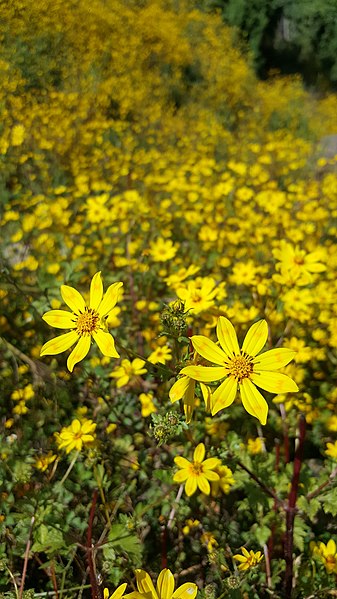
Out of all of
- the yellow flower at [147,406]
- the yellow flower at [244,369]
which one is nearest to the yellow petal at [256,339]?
the yellow flower at [244,369]

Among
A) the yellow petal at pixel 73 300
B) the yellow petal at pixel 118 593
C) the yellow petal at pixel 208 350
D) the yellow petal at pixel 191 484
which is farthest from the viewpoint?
the yellow petal at pixel 191 484

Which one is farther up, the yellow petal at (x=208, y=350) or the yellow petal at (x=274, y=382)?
the yellow petal at (x=208, y=350)

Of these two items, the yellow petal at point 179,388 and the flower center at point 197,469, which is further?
the flower center at point 197,469

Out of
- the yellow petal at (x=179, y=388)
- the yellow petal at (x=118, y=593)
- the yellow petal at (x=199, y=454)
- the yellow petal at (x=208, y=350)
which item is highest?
the yellow petal at (x=208, y=350)

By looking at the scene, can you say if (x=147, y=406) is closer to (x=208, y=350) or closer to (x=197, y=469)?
(x=197, y=469)

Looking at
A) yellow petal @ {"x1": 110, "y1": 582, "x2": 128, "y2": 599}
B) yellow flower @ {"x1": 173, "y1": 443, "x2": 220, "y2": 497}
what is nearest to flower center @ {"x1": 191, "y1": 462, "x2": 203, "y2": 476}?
yellow flower @ {"x1": 173, "y1": 443, "x2": 220, "y2": 497}

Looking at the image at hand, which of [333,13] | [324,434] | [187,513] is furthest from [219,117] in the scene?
[187,513]

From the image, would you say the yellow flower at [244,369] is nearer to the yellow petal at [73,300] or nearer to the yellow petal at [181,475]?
the yellow petal at [73,300]

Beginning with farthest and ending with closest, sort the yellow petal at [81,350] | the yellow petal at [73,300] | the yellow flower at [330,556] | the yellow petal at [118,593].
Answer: the yellow flower at [330,556] → the yellow petal at [73,300] → the yellow petal at [81,350] → the yellow petal at [118,593]
